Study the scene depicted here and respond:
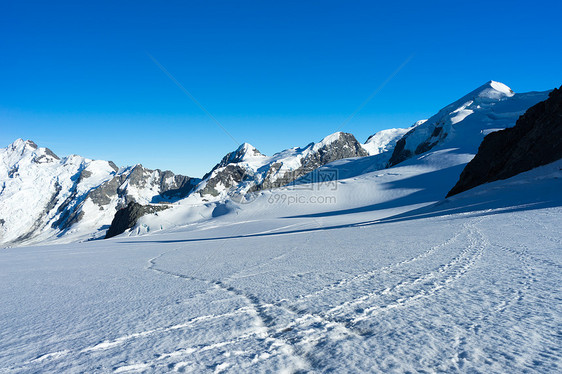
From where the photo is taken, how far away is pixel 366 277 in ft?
16.1

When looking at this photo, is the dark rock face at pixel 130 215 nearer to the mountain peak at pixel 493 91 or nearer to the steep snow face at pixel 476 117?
the steep snow face at pixel 476 117

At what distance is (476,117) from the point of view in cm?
7838

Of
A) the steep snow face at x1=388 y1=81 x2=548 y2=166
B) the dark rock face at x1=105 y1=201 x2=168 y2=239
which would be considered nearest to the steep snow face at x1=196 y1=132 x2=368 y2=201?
the steep snow face at x1=388 y1=81 x2=548 y2=166

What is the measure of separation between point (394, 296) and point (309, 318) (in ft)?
4.13

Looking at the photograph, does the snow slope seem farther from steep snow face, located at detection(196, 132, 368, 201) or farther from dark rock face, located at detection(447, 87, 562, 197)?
steep snow face, located at detection(196, 132, 368, 201)

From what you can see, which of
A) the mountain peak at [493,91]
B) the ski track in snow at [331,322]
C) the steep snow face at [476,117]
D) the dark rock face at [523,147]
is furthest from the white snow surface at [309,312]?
the mountain peak at [493,91]

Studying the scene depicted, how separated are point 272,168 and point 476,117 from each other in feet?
358

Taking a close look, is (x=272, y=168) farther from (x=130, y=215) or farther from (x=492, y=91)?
(x=492, y=91)

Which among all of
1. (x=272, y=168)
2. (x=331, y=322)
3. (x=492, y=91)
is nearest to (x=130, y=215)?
(x=331, y=322)

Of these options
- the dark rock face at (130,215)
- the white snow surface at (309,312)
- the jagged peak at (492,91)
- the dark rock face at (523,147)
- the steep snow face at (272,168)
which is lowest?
the dark rock face at (130,215)

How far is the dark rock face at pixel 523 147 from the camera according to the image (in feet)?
71.2

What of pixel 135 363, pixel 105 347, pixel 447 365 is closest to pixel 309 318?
pixel 447 365

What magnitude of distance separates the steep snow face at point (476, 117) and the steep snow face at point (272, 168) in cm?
7125

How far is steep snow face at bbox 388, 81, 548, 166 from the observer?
73312 millimetres
